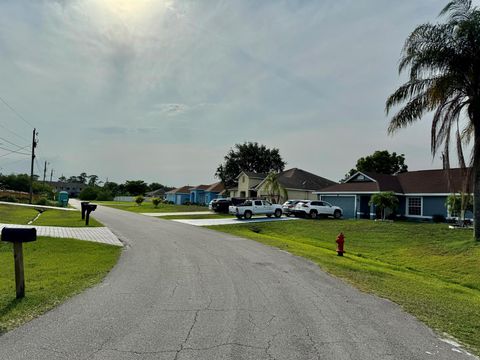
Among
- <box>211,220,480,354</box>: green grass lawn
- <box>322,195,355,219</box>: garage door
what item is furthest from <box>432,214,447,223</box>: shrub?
<box>322,195,355,219</box>: garage door

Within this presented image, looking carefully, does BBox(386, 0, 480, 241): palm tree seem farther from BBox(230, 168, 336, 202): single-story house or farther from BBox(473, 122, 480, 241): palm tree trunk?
BBox(230, 168, 336, 202): single-story house

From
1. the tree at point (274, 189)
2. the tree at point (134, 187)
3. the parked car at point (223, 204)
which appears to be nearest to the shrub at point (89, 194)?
the tree at point (134, 187)

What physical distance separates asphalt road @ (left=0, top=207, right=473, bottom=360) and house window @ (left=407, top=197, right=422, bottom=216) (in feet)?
85.6

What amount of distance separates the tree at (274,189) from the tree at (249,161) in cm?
2756

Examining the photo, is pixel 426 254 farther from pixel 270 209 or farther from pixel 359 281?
pixel 270 209

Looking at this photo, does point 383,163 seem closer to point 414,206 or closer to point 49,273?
point 414,206

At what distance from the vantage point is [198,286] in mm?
8016

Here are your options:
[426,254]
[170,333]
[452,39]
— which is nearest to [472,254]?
[426,254]

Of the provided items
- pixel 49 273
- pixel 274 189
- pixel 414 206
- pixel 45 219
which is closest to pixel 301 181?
pixel 274 189

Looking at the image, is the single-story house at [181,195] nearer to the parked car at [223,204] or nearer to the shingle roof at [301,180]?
the shingle roof at [301,180]

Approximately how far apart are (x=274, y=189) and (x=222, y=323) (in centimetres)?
3883

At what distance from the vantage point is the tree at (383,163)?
59031 mm

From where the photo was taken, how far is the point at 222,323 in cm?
562

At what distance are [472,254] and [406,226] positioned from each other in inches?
349
